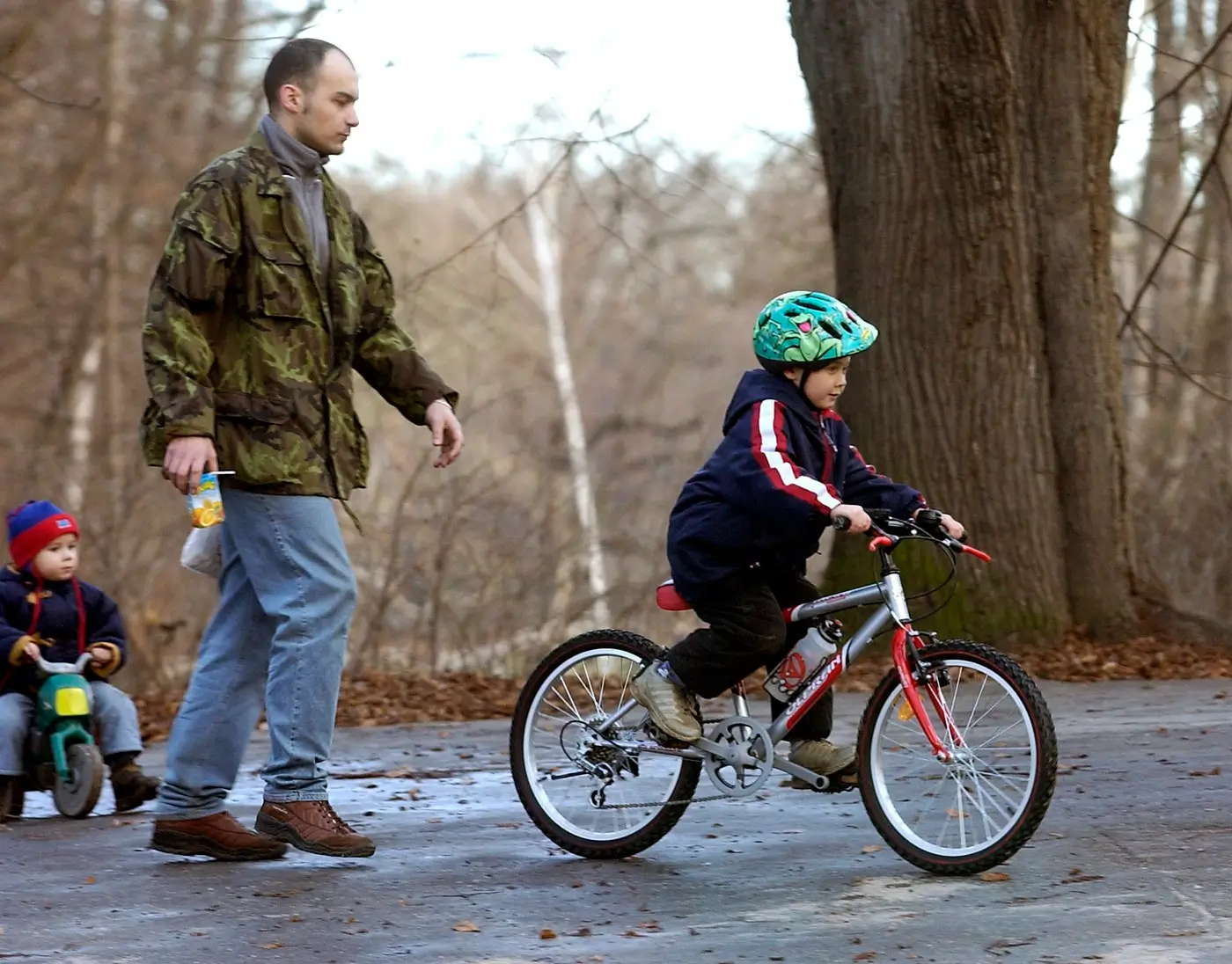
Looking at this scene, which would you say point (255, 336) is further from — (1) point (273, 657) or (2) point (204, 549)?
(1) point (273, 657)

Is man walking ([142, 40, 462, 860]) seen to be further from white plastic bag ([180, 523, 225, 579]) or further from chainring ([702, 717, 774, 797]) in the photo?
chainring ([702, 717, 774, 797])

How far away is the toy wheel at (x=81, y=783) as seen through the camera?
693cm

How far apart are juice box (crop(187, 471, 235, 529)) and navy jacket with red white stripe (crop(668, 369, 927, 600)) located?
1343 mm

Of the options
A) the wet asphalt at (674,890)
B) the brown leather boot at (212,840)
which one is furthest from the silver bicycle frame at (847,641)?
the brown leather boot at (212,840)

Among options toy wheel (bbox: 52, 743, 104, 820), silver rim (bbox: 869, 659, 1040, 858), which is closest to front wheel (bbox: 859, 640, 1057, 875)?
silver rim (bbox: 869, 659, 1040, 858)

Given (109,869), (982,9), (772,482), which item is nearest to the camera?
(772,482)

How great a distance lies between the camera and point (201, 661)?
5.96 m

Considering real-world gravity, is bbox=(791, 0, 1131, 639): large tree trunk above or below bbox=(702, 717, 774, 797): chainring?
above

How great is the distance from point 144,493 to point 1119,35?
754 cm

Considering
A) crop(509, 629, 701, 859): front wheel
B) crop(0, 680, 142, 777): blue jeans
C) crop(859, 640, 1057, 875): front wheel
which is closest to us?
crop(859, 640, 1057, 875): front wheel

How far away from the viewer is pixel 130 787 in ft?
23.5

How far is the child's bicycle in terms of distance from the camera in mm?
5090

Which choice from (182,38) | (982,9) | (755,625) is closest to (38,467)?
(182,38)

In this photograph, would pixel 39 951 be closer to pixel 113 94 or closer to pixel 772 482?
pixel 772 482
